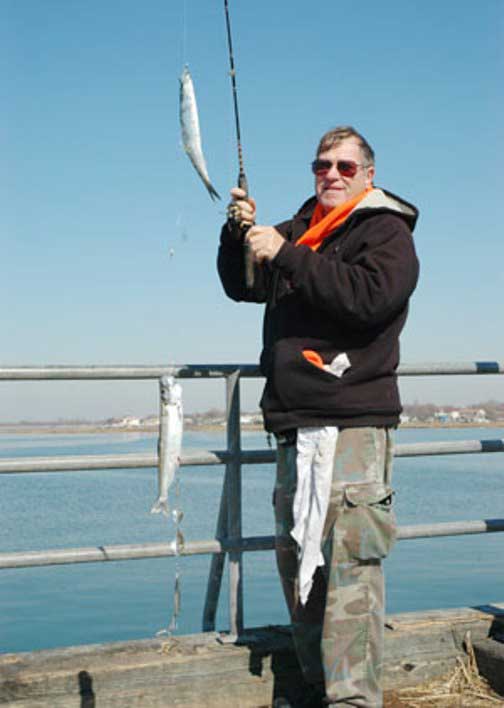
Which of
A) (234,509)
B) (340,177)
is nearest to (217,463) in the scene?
(234,509)

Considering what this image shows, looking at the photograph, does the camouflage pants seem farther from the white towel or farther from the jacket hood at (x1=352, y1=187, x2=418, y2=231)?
the jacket hood at (x1=352, y1=187, x2=418, y2=231)

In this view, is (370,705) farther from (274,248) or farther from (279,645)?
(274,248)

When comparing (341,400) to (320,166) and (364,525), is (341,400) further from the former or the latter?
(320,166)

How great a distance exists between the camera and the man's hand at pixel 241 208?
10.4 feet

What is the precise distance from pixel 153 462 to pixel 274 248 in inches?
43.1

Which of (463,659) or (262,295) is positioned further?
(463,659)

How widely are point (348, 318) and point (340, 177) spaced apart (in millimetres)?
613

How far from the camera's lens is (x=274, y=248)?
2971 millimetres

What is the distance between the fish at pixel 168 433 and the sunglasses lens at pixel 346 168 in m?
1.01

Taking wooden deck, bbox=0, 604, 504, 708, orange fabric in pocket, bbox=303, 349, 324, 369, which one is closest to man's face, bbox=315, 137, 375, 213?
orange fabric in pocket, bbox=303, 349, 324, 369

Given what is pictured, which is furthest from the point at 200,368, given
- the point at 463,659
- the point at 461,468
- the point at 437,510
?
the point at 461,468

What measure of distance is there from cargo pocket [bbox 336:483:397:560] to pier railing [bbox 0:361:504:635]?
0.72m

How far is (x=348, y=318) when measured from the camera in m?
2.89

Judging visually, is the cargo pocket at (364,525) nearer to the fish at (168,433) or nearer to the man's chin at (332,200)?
the fish at (168,433)
